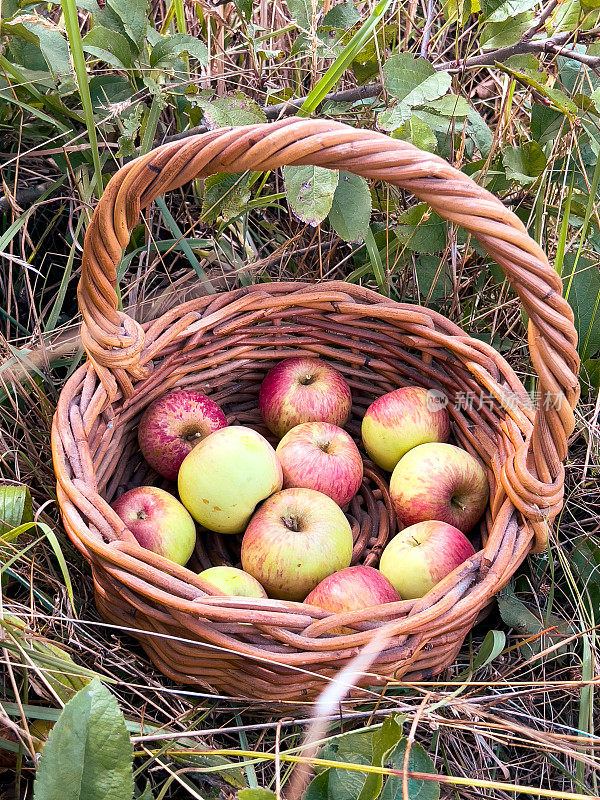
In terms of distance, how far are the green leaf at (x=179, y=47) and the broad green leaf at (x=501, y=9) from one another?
19.8 inches

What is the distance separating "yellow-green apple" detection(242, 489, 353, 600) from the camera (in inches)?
45.4

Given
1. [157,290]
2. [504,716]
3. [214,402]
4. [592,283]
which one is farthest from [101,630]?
[592,283]

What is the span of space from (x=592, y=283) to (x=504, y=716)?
90 cm

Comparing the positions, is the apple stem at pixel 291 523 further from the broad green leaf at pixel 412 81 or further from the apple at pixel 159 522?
the broad green leaf at pixel 412 81

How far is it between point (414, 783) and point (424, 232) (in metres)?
1.03

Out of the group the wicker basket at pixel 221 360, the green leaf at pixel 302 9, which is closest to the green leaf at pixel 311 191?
the wicker basket at pixel 221 360

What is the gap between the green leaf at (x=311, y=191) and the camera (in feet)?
3.76

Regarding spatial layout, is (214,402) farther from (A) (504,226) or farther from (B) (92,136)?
(A) (504,226)

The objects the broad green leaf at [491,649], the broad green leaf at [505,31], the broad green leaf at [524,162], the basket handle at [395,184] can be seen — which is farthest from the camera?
the broad green leaf at [524,162]

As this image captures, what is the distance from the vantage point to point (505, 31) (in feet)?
4.13

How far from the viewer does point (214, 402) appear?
4.80 ft

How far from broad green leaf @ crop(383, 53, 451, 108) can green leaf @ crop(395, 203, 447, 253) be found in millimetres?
248

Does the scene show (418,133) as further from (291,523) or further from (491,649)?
(491,649)

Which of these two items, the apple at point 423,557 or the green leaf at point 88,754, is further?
the apple at point 423,557
